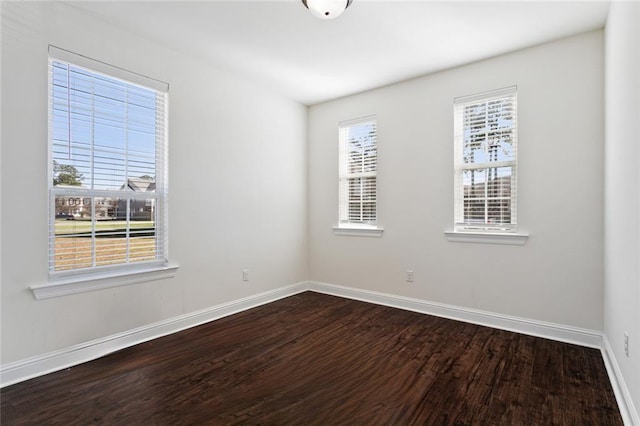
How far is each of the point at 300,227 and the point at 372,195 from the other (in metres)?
1.17

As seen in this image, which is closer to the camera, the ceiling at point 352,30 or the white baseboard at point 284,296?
the white baseboard at point 284,296

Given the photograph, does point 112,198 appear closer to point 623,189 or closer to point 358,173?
point 358,173

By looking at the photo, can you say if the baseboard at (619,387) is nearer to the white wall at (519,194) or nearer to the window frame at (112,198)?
the white wall at (519,194)

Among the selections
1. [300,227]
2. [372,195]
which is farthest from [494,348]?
[300,227]

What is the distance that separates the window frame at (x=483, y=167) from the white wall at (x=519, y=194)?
7 centimetres

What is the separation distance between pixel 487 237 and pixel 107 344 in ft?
11.9

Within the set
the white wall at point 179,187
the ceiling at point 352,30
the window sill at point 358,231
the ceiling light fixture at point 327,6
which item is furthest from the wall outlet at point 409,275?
the ceiling light fixture at point 327,6

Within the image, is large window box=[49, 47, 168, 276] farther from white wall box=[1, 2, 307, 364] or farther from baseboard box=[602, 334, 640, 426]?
baseboard box=[602, 334, 640, 426]

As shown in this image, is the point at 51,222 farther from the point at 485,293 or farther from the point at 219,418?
the point at 485,293

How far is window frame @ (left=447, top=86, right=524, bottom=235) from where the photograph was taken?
10.8 ft

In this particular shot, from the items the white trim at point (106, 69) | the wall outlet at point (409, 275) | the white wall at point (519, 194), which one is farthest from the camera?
the wall outlet at point (409, 275)

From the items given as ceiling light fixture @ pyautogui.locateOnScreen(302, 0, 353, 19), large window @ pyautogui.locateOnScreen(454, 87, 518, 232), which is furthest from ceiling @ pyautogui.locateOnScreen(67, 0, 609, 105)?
large window @ pyautogui.locateOnScreen(454, 87, 518, 232)

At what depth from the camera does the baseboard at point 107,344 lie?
2303mm

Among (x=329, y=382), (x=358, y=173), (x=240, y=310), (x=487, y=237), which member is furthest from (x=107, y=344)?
(x=487, y=237)
